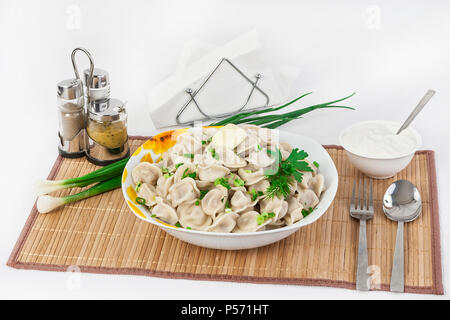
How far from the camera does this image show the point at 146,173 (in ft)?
8.68

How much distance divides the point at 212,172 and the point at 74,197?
26.5 inches

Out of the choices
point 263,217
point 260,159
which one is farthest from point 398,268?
point 260,159

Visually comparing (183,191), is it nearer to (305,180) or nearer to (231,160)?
(231,160)

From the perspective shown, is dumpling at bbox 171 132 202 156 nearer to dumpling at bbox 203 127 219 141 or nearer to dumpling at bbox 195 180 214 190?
dumpling at bbox 203 127 219 141

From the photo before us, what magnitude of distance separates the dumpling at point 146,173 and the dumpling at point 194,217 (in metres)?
0.24

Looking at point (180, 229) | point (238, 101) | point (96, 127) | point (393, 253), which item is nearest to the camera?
point (180, 229)

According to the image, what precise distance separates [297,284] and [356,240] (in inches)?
13.2

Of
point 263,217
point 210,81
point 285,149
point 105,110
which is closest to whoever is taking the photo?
point 263,217

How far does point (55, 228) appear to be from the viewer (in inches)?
106

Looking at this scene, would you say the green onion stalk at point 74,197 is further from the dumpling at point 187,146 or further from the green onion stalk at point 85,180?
the dumpling at point 187,146

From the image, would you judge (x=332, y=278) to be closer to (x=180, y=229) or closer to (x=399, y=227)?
(x=399, y=227)

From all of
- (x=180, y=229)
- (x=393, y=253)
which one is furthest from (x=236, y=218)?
(x=393, y=253)

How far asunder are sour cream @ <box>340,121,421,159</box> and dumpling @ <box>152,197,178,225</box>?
882mm

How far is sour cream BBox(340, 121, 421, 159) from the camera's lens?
9.53 feet
